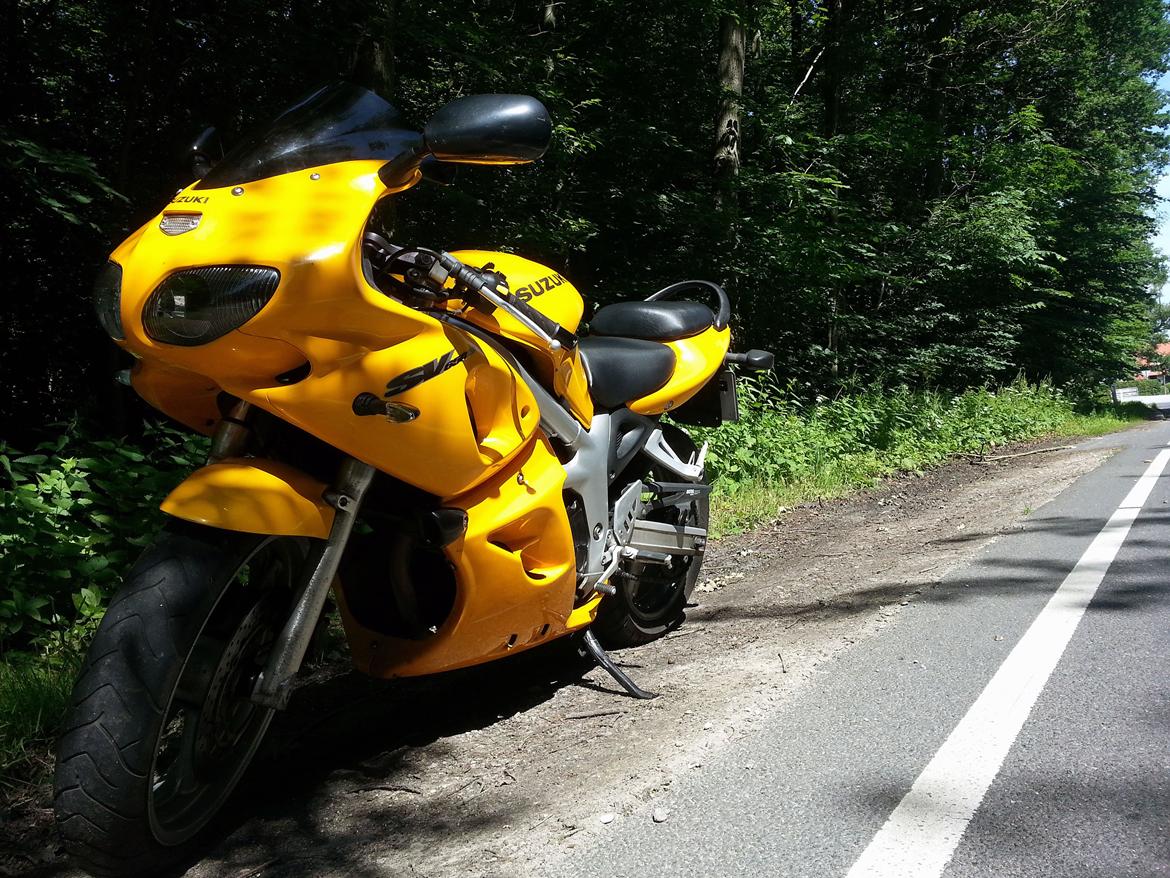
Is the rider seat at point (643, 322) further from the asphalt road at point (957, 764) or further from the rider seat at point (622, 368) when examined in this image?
the asphalt road at point (957, 764)

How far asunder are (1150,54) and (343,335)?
36705 millimetres

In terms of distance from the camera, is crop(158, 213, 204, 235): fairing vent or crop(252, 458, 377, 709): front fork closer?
crop(158, 213, 204, 235): fairing vent

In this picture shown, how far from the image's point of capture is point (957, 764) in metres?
2.42

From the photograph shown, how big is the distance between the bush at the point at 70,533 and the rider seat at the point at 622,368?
6.56 ft

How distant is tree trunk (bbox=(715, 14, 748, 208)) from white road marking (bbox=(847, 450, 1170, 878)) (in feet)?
A: 27.0

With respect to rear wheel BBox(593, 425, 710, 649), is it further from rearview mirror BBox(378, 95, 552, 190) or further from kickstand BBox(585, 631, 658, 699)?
rearview mirror BBox(378, 95, 552, 190)

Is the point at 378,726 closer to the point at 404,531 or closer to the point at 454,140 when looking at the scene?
the point at 404,531

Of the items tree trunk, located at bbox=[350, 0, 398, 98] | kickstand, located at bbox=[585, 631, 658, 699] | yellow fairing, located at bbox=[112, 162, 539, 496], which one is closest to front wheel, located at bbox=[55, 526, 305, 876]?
yellow fairing, located at bbox=[112, 162, 539, 496]

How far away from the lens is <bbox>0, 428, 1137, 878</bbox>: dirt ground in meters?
2.23

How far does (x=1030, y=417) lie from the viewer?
16219 mm

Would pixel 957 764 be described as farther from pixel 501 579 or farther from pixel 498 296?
pixel 498 296

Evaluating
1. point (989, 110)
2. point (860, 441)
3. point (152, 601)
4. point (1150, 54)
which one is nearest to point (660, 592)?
point (152, 601)

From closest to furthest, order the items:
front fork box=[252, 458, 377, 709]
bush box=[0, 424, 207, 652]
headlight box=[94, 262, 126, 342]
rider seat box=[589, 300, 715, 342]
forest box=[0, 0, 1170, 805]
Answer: headlight box=[94, 262, 126, 342]
front fork box=[252, 458, 377, 709]
bush box=[0, 424, 207, 652]
rider seat box=[589, 300, 715, 342]
forest box=[0, 0, 1170, 805]

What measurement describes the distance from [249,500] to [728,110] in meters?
10.5
